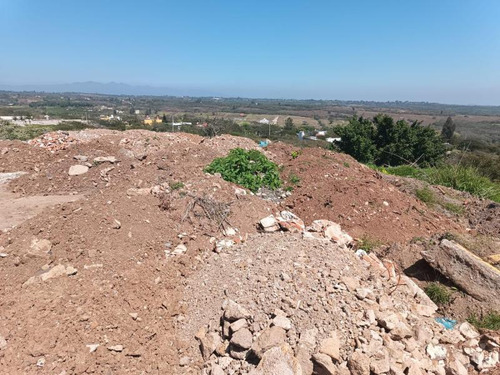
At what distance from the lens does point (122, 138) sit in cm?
1012

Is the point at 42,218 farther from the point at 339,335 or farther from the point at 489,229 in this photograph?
the point at 489,229

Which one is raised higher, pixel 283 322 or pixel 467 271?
pixel 467 271

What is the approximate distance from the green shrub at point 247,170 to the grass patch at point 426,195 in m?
3.36

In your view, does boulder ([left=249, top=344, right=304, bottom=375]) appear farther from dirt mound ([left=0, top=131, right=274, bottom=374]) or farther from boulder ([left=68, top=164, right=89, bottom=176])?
boulder ([left=68, top=164, right=89, bottom=176])

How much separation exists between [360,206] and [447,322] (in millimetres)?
2885

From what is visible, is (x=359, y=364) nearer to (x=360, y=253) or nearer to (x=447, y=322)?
(x=447, y=322)

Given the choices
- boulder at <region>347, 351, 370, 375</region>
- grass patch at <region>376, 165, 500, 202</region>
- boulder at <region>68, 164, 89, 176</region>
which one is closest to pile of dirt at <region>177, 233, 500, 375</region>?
boulder at <region>347, 351, 370, 375</region>

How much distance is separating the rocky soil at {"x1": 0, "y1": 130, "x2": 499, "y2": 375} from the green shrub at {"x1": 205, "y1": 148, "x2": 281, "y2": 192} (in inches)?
22.7

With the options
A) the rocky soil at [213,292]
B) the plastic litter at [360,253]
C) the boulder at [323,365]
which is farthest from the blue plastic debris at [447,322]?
the boulder at [323,365]

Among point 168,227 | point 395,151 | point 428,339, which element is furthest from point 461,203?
point 395,151

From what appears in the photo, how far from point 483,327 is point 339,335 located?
1.77 meters

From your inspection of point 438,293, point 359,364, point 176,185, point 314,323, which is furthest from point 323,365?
point 176,185

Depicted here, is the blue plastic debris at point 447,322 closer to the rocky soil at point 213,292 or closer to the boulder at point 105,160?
the rocky soil at point 213,292

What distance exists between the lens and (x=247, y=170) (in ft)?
22.8
